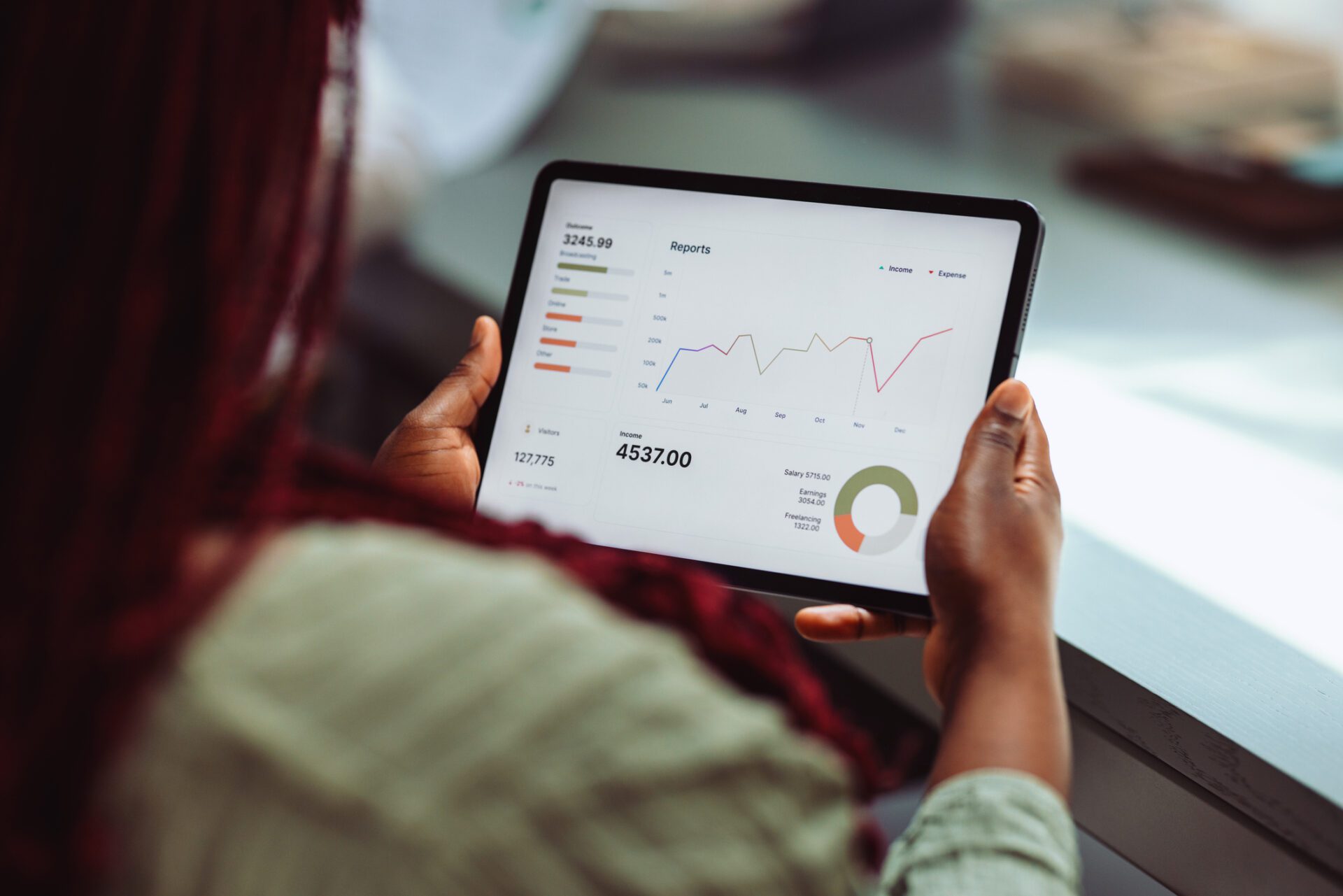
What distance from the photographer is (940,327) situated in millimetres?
518

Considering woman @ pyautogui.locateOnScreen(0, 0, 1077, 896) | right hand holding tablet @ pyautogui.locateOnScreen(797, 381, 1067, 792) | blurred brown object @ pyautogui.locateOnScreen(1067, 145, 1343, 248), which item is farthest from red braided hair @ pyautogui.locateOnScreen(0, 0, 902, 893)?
blurred brown object @ pyautogui.locateOnScreen(1067, 145, 1343, 248)

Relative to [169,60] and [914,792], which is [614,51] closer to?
[914,792]

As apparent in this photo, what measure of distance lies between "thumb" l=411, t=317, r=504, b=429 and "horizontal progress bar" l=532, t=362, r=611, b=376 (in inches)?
0.9

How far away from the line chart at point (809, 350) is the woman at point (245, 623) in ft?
0.80

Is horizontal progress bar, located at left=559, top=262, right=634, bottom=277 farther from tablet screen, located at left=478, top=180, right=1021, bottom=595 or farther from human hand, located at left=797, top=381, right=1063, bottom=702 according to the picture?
human hand, located at left=797, top=381, right=1063, bottom=702

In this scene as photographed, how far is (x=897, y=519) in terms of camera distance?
50cm

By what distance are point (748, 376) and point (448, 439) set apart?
154 mm

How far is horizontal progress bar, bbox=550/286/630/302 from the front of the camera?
21.9 inches

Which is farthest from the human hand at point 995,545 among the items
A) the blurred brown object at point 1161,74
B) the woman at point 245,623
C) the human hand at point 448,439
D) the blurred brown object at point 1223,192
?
the blurred brown object at point 1161,74

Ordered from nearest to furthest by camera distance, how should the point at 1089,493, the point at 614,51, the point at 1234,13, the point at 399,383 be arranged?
the point at 1089,493 < the point at 399,383 < the point at 614,51 < the point at 1234,13

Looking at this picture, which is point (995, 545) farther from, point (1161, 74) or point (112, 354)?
point (1161, 74)

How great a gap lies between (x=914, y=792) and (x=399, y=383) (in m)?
0.68

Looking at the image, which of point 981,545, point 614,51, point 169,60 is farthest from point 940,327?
point 614,51

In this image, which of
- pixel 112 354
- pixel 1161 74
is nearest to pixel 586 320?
pixel 112 354
